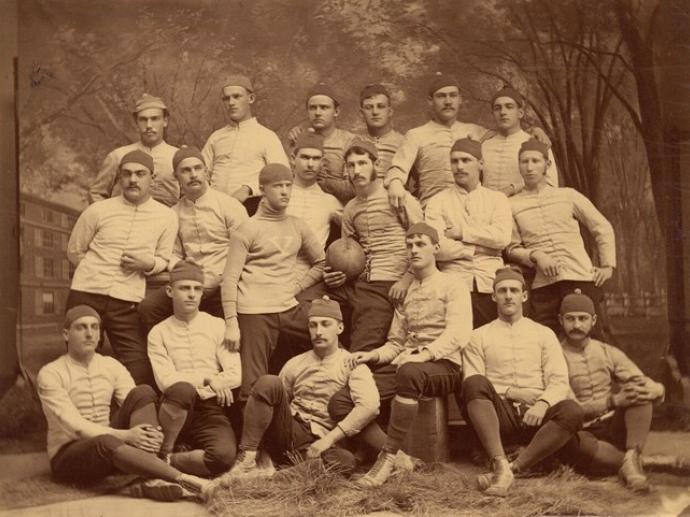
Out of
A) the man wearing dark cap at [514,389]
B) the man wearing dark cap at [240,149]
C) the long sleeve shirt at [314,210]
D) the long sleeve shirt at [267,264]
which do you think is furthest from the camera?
the man wearing dark cap at [240,149]

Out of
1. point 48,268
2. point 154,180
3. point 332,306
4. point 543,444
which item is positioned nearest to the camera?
point 543,444

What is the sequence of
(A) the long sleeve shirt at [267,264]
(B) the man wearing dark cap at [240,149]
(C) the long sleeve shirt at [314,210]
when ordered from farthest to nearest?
1. (B) the man wearing dark cap at [240,149]
2. (C) the long sleeve shirt at [314,210]
3. (A) the long sleeve shirt at [267,264]

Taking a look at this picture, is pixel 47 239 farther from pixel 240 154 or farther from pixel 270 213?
pixel 270 213

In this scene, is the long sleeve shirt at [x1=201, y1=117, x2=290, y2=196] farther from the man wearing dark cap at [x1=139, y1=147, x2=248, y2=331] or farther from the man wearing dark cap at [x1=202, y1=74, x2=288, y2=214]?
the man wearing dark cap at [x1=139, y1=147, x2=248, y2=331]

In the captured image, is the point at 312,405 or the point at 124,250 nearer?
the point at 312,405

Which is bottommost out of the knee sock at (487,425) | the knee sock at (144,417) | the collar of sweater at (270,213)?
the knee sock at (487,425)

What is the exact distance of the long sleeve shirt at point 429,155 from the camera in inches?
262

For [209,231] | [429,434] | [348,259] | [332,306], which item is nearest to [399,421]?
[429,434]

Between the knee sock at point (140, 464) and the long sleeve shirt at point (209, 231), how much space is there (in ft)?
3.67

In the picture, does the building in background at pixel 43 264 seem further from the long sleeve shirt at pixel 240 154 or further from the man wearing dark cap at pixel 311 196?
the man wearing dark cap at pixel 311 196

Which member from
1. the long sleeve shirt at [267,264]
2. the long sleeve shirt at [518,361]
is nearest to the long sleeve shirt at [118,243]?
the long sleeve shirt at [267,264]

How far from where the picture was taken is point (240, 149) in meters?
6.71

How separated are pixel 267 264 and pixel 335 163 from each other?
82 cm

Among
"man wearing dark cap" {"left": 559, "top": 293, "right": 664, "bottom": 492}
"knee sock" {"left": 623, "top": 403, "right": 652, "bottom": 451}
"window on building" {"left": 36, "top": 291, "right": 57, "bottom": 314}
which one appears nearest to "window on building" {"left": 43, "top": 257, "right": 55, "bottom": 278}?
"window on building" {"left": 36, "top": 291, "right": 57, "bottom": 314}
